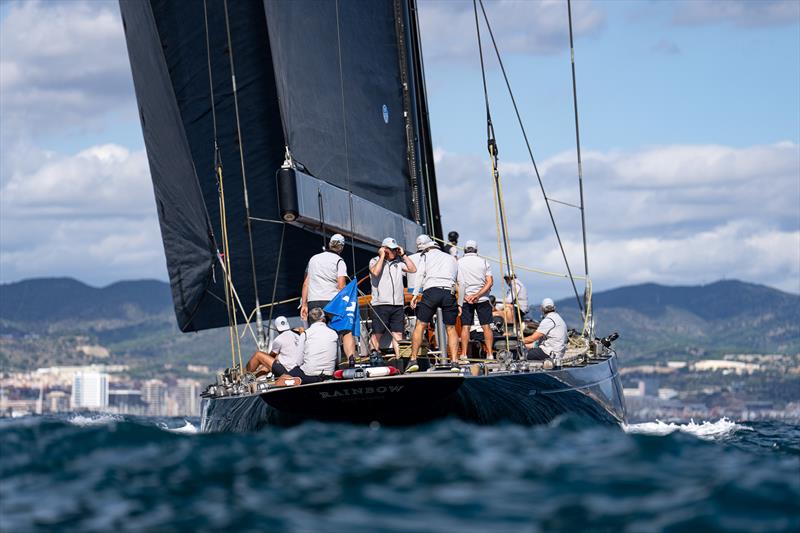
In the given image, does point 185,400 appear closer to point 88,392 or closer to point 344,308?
point 88,392

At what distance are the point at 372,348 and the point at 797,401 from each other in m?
132

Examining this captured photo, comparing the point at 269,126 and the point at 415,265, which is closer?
the point at 415,265

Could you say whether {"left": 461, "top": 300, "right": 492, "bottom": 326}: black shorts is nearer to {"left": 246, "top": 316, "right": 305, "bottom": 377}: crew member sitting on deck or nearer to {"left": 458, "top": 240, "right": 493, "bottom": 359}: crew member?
{"left": 458, "top": 240, "right": 493, "bottom": 359}: crew member

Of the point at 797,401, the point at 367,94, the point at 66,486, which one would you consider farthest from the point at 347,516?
the point at 797,401

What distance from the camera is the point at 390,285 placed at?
13438 mm

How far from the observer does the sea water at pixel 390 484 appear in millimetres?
6730

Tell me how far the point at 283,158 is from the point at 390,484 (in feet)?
27.5

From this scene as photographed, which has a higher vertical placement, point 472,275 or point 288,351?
point 472,275

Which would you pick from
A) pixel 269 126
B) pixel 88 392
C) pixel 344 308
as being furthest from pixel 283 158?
pixel 88 392

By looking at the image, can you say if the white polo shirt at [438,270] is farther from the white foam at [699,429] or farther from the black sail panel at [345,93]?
the white foam at [699,429]

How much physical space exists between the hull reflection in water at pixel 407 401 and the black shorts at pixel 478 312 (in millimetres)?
1168

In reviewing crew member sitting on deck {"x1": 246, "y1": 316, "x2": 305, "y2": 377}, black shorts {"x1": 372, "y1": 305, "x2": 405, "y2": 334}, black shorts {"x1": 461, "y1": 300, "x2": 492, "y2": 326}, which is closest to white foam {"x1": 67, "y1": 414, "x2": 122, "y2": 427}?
crew member sitting on deck {"x1": 246, "y1": 316, "x2": 305, "y2": 377}

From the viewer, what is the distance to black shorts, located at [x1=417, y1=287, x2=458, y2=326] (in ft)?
42.5

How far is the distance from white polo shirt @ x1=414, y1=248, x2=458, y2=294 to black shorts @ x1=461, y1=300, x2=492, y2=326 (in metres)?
0.59
